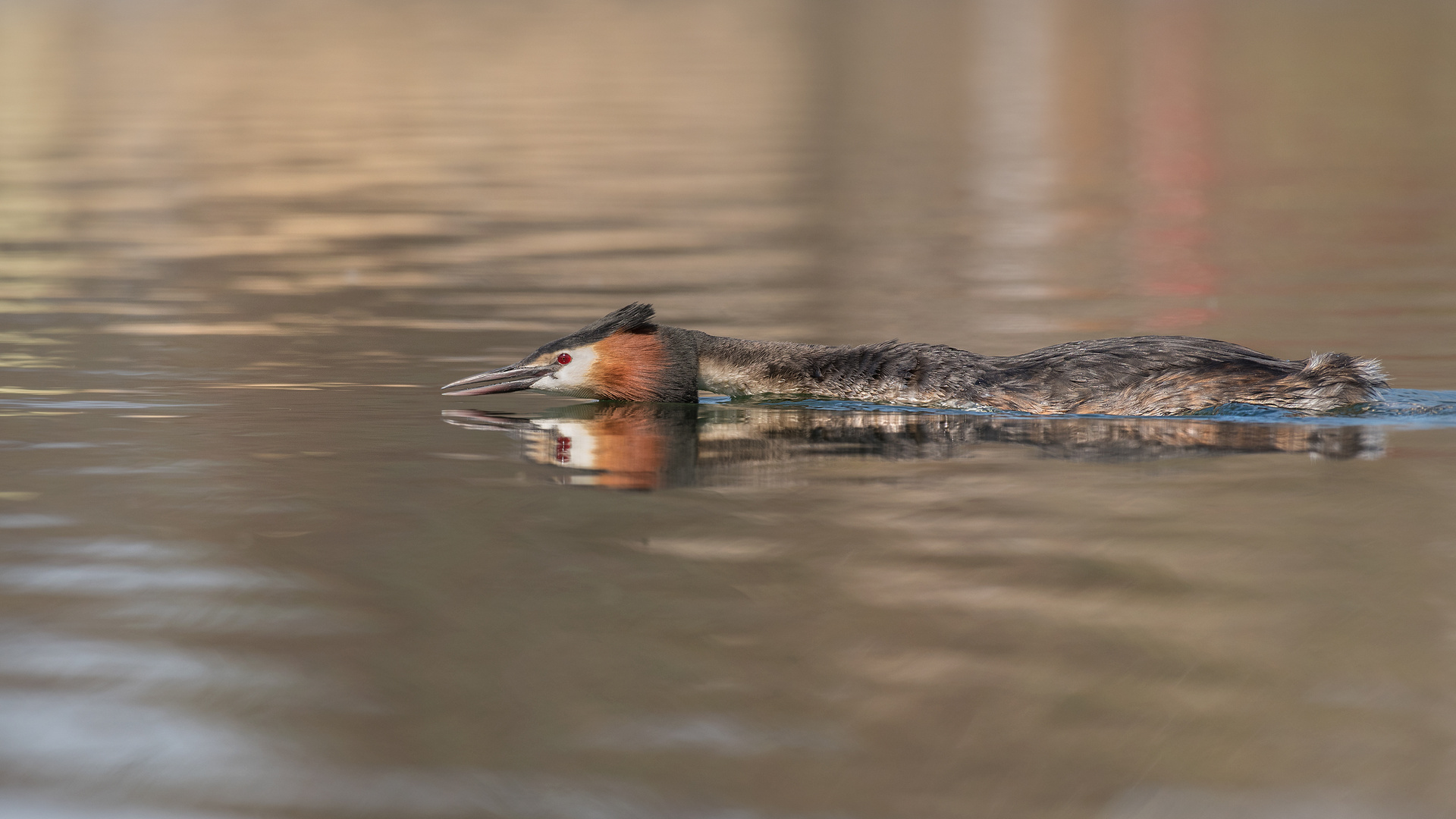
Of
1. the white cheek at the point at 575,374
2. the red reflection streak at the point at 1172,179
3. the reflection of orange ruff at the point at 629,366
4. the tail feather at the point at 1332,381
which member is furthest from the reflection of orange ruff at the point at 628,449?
the red reflection streak at the point at 1172,179

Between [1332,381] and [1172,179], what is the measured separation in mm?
18916

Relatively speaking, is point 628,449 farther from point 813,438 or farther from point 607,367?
point 607,367

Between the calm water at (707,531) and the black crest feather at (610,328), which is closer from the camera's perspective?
the calm water at (707,531)

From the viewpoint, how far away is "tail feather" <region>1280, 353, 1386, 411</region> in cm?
1070

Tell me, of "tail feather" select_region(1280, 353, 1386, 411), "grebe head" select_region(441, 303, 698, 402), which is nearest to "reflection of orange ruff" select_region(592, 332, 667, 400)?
"grebe head" select_region(441, 303, 698, 402)

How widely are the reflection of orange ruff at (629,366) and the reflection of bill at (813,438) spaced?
0.48ft

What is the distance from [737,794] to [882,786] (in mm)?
430

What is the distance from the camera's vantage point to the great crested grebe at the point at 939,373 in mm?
10773

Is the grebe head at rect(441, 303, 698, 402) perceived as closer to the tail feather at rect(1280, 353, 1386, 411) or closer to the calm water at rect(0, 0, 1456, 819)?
the calm water at rect(0, 0, 1456, 819)

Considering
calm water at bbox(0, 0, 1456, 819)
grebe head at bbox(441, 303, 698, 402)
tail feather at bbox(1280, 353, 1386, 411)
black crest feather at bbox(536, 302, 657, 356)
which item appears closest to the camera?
calm water at bbox(0, 0, 1456, 819)

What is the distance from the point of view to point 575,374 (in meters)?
11.7

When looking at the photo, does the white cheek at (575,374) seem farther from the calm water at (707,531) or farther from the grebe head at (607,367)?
the calm water at (707,531)

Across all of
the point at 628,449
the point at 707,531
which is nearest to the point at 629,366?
the point at 628,449

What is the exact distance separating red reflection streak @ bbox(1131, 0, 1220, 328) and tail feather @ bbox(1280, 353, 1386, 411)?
429 cm
